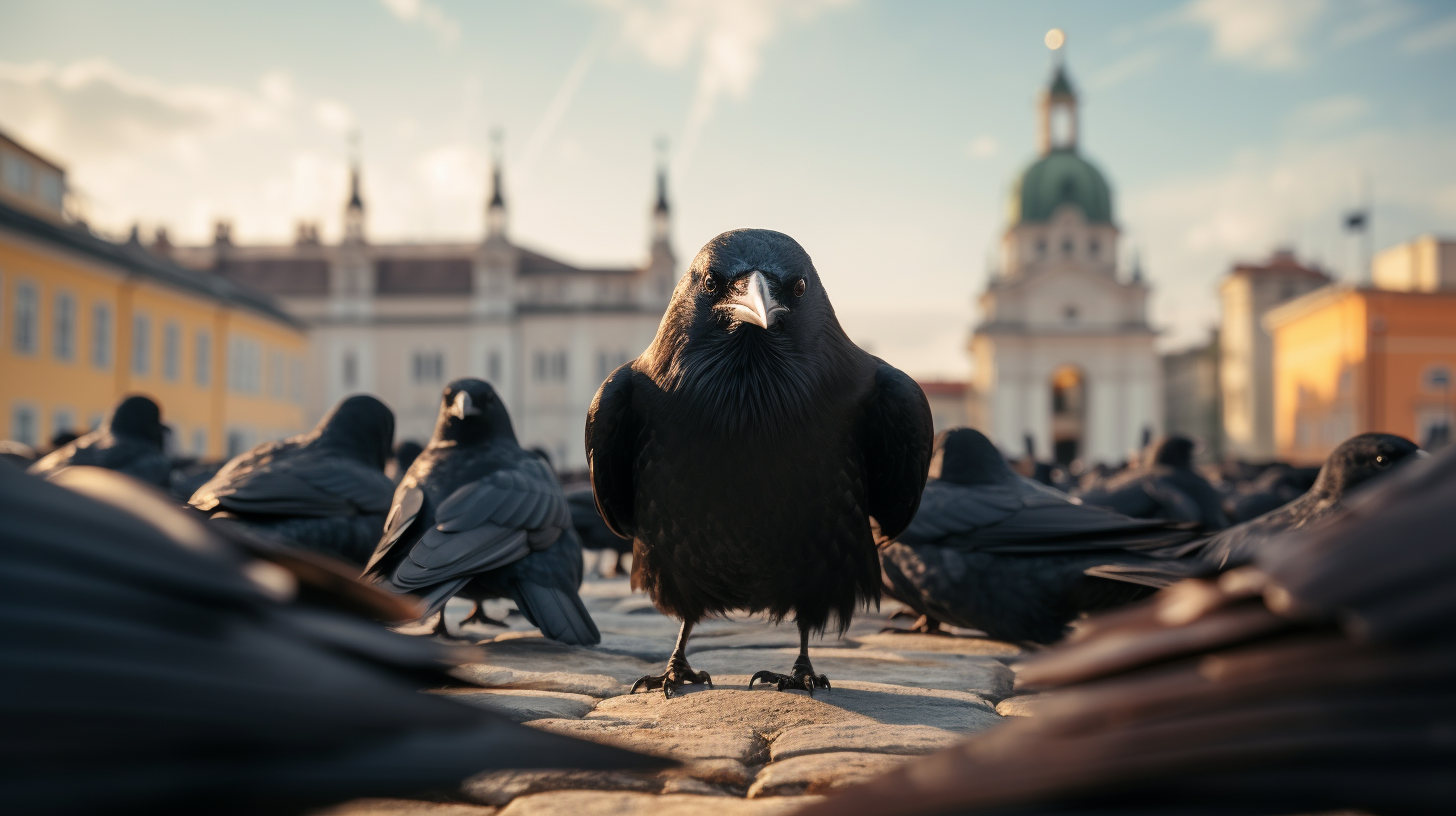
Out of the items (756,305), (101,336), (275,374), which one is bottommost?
(756,305)

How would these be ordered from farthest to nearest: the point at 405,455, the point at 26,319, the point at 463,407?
the point at 26,319 < the point at 405,455 < the point at 463,407

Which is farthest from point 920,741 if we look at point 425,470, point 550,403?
point 550,403

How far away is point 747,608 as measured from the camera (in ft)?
11.9

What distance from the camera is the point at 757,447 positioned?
326 cm

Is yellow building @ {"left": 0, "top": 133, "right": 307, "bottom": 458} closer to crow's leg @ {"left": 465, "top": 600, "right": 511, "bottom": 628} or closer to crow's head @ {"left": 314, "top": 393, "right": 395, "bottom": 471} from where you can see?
crow's head @ {"left": 314, "top": 393, "right": 395, "bottom": 471}

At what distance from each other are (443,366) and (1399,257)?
49.4 meters

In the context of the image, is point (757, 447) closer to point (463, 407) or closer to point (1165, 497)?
point (463, 407)

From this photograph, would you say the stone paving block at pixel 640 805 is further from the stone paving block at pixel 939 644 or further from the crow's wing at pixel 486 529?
the stone paving block at pixel 939 644

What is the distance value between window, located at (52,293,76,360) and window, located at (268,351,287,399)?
1127cm

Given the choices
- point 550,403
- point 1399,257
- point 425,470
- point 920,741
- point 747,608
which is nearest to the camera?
point 920,741

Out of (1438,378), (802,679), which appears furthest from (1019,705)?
(1438,378)

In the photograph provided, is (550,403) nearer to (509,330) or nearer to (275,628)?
(509,330)

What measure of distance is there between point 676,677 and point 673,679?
4cm

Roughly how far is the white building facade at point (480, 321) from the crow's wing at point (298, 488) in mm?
54247
